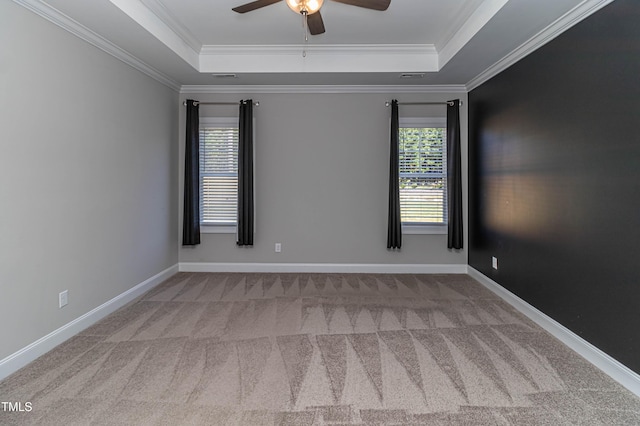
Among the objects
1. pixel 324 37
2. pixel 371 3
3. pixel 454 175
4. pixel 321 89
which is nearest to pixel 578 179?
pixel 454 175

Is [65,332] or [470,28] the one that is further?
[470,28]

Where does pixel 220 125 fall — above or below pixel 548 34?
below

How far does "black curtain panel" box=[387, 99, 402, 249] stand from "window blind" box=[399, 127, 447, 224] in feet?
0.52

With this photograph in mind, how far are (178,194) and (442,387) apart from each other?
4.13 meters

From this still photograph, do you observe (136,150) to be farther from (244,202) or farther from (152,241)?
(244,202)

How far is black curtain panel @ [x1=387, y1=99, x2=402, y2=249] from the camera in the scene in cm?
446

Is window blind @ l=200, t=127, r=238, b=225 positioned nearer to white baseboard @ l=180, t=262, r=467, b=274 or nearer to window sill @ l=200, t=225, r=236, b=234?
window sill @ l=200, t=225, r=236, b=234

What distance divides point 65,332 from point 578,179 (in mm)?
4366

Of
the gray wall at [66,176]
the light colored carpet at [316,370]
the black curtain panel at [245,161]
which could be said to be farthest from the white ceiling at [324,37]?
the light colored carpet at [316,370]

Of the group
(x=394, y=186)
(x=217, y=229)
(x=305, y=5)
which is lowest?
(x=217, y=229)

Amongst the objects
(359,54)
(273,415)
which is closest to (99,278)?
(273,415)

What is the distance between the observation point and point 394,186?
447 cm

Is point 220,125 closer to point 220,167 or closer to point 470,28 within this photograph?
point 220,167

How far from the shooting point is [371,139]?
461cm
